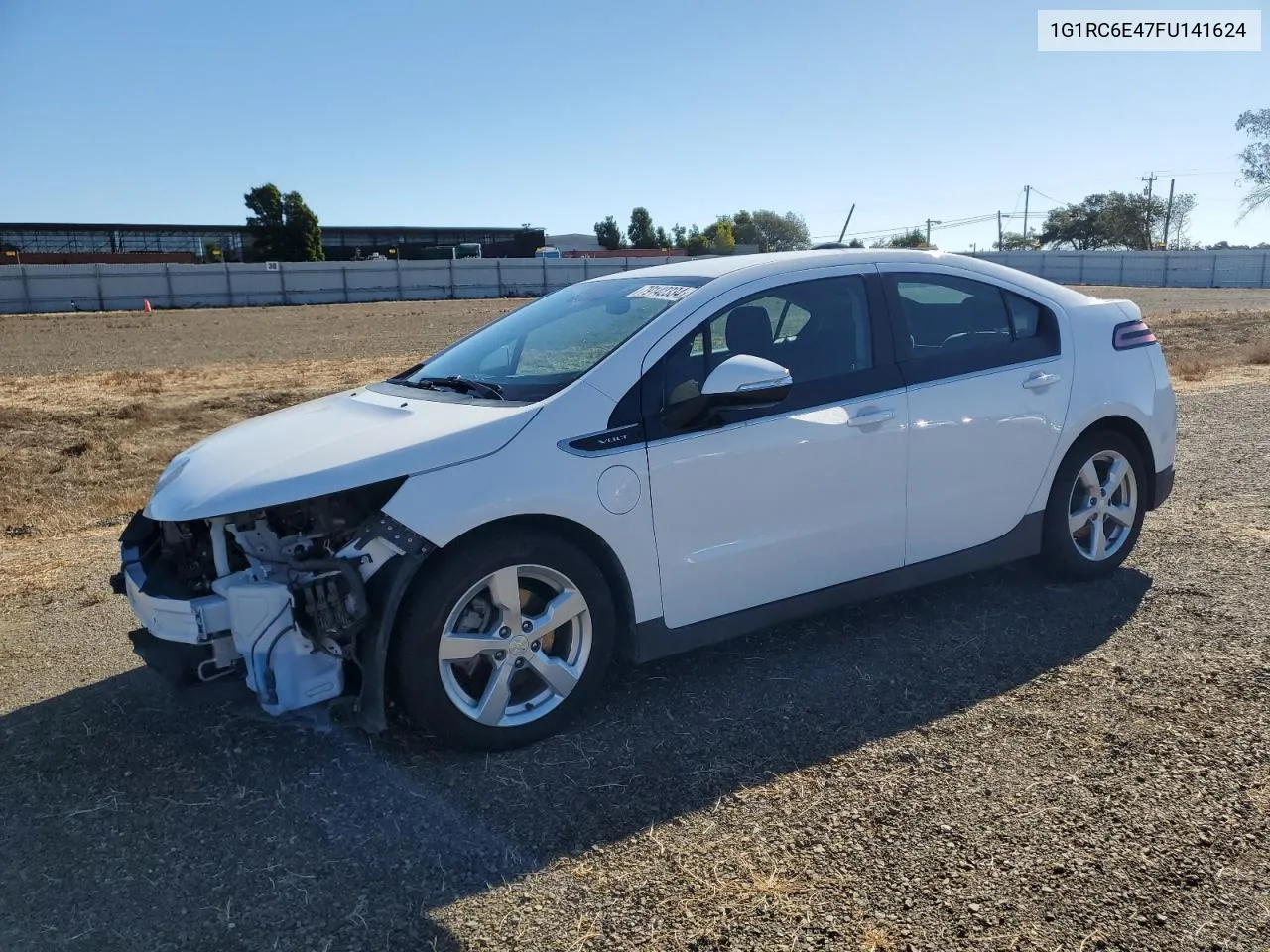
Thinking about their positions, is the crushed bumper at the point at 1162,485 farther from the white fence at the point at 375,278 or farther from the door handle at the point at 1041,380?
the white fence at the point at 375,278

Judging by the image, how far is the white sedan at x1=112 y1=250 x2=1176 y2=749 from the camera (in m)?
3.46

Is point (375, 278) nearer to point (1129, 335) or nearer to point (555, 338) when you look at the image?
point (555, 338)

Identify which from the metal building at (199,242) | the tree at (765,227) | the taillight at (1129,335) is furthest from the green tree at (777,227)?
the taillight at (1129,335)

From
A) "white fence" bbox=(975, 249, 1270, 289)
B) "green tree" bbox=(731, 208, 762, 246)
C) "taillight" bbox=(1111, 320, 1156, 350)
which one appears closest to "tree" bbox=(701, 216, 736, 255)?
"green tree" bbox=(731, 208, 762, 246)

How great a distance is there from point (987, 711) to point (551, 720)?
5.37 feet

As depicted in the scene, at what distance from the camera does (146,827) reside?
327cm

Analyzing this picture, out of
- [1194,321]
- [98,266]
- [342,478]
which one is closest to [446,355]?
[342,478]

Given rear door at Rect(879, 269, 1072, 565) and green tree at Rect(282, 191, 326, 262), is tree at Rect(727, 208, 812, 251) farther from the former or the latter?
rear door at Rect(879, 269, 1072, 565)

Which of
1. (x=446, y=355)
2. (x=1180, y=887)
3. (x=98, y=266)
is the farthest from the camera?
(x=98, y=266)

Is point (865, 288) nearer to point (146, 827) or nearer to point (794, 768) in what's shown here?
point (794, 768)

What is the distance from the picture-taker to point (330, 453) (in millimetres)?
3580

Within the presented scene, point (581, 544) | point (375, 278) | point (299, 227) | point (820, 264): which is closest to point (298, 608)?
point (581, 544)

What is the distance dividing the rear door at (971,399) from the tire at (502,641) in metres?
1.60

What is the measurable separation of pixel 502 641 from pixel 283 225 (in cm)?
7879
